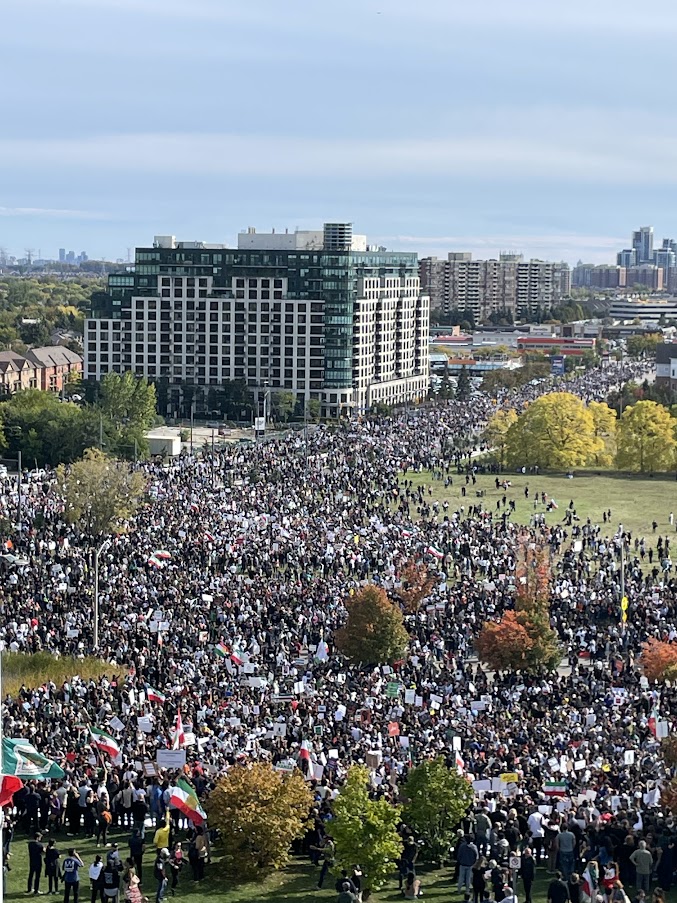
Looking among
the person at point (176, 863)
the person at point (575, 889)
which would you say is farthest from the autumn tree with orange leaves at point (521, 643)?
the person at point (575, 889)

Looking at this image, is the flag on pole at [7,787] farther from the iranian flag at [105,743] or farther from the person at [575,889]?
the iranian flag at [105,743]

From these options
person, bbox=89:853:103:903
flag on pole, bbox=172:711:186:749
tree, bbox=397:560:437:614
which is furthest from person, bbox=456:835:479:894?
tree, bbox=397:560:437:614

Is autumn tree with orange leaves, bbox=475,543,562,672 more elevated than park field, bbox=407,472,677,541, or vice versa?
autumn tree with orange leaves, bbox=475,543,562,672

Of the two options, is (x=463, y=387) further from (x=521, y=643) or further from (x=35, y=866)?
(x=35, y=866)

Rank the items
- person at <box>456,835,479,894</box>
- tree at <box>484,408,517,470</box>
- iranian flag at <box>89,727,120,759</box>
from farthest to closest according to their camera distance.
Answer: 1. tree at <box>484,408,517,470</box>
2. iranian flag at <box>89,727,120,759</box>
3. person at <box>456,835,479,894</box>

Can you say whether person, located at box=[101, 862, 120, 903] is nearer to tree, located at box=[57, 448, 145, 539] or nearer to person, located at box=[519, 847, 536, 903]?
person, located at box=[519, 847, 536, 903]

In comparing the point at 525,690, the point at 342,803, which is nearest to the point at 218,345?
the point at 525,690
